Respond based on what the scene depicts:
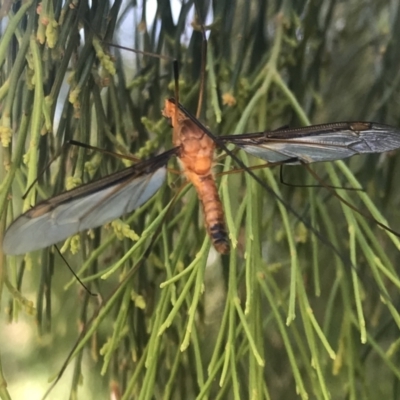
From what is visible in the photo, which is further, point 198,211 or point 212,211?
point 198,211

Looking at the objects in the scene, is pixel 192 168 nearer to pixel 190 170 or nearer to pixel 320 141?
pixel 190 170

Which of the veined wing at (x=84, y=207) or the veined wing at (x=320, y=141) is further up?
the veined wing at (x=320, y=141)

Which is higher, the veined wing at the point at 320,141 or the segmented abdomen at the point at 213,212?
the veined wing at the point at 320,141

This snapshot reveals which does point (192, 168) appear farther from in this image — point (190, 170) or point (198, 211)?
point (198, 211)

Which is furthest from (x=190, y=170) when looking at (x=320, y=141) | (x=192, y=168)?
(x=320, y=141)
